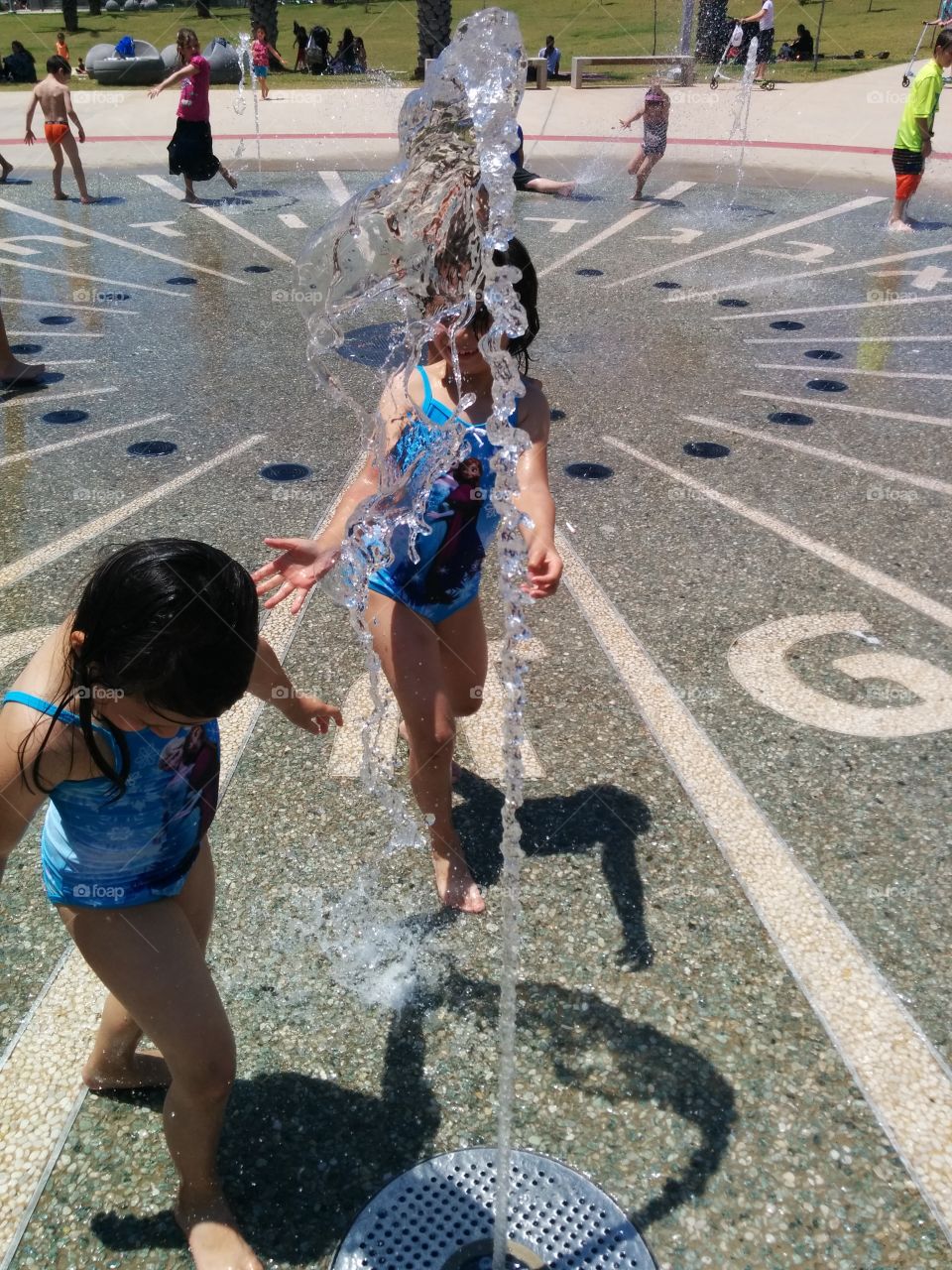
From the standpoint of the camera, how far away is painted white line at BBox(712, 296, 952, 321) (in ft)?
29.8

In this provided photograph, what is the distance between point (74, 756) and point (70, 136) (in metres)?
12.7

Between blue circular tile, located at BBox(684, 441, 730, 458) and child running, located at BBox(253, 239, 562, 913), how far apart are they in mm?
3485

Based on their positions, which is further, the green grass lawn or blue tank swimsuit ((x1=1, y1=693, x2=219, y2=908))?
the green grass lawn

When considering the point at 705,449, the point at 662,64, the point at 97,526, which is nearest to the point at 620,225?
the point at 705,449

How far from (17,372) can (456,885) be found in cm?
589

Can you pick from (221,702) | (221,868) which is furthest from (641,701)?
(221,702)

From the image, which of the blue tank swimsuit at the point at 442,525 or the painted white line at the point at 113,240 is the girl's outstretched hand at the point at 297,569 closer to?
A: the blue tank swimsuit at the point at 442,525

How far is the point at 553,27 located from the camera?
3878cm

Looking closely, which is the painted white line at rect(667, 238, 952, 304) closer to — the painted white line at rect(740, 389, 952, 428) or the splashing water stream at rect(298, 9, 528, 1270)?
the painted white line at rect(740, 389, 952, 428)

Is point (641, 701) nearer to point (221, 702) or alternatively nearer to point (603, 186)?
point (221, 702)

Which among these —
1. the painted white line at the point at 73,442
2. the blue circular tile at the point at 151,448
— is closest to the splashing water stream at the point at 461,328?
the blue circular tile at the point at 151,448

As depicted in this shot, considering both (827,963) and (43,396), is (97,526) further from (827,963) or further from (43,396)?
(827,963)

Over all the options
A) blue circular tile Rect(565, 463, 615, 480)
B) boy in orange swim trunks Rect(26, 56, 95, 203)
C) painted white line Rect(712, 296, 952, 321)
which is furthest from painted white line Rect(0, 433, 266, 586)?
boy in orange swim trunks Rect(26, 56, 95, 203)

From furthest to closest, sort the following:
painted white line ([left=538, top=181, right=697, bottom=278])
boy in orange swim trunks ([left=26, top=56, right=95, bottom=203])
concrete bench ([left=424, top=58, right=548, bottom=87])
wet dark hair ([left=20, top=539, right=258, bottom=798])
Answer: concrete bench ([left=424, top=58, right=548, bottom=87]) → boy in orange swim trunks ([left=26, top=56, right=95, bottom=203]) → painted white line ([left=538, top=181, right=697, bottom=278]) → wet dark hair ([left=20, top=539, right=258, bottom=798])
